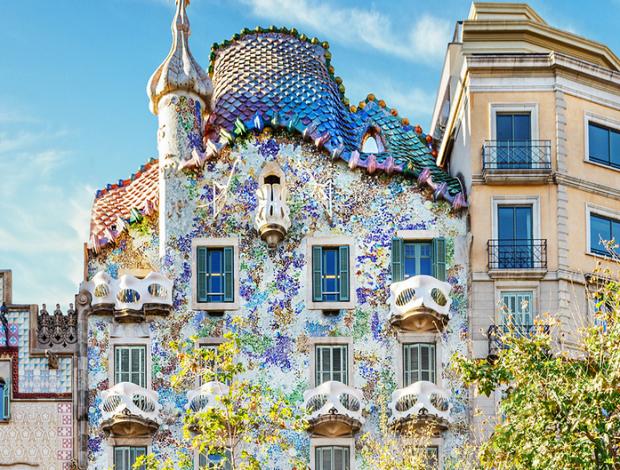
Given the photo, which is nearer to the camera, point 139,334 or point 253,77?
point 139,334

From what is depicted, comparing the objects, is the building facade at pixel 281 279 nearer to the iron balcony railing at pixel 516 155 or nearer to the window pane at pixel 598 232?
the iron balcony railing at pixel 516 155

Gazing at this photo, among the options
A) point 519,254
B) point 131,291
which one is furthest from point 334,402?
point 519,254

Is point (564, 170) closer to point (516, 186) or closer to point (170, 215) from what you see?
point (516, 186)

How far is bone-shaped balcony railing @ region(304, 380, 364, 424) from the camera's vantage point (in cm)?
4372

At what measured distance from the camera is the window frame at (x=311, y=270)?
45.3m

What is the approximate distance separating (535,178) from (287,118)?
6.49m

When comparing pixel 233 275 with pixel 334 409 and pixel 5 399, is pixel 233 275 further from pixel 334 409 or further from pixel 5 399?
pixel 5 399

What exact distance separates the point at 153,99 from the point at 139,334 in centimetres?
627

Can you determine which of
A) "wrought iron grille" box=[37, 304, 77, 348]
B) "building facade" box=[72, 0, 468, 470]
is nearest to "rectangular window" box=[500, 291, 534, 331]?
"building facade" box=[72, 0, 468, 470]

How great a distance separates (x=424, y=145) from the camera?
4903 cm

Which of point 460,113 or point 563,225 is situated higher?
point 460,113

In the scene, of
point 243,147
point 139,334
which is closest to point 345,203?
point 243,147

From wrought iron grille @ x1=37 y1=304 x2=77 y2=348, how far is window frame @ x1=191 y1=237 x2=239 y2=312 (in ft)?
9.88

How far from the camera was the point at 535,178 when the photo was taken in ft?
149
